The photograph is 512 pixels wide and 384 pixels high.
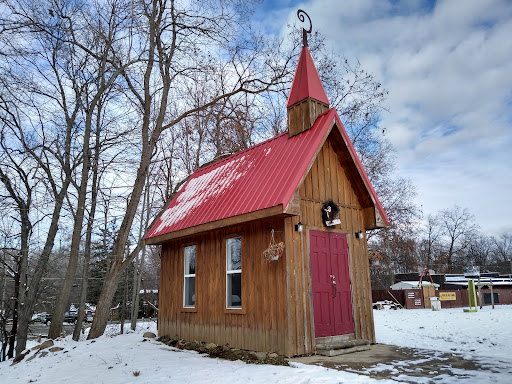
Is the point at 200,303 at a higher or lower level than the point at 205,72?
lower

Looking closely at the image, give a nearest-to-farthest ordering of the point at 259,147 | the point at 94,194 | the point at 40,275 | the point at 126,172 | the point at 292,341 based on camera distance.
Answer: the point at 292,341
the point at 259,147
the point at 126,172
the point at 40,275
the point at 94,194

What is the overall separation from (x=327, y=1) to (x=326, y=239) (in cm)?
575

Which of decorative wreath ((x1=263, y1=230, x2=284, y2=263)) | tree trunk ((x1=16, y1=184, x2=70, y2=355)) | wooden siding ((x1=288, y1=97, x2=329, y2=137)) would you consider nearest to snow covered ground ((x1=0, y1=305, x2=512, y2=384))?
decorative wreath ((x1=263, y1=230, x2=284, y2=263))

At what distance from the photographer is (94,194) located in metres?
17.3

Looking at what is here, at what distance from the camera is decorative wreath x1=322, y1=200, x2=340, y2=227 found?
8844mm

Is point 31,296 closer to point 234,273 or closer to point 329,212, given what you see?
point 234,273

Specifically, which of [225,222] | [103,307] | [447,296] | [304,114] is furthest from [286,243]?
[447,296]

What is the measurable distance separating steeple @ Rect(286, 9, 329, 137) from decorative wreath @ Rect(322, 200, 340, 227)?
6.16 feet

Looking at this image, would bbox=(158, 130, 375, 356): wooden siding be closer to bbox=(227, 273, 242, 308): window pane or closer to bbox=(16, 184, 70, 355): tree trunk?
bbox=(227, 273, 242, 308): window pane

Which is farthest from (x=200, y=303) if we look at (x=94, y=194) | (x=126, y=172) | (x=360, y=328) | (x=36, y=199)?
(x=94, y=194)

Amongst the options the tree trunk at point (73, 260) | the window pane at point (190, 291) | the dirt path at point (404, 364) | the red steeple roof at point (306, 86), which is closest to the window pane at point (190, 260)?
the window pane at point (190, 291)

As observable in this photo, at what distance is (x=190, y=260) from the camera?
35.6 feet

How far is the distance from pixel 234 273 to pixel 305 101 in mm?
4404

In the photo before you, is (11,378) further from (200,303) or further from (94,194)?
(94,194)
